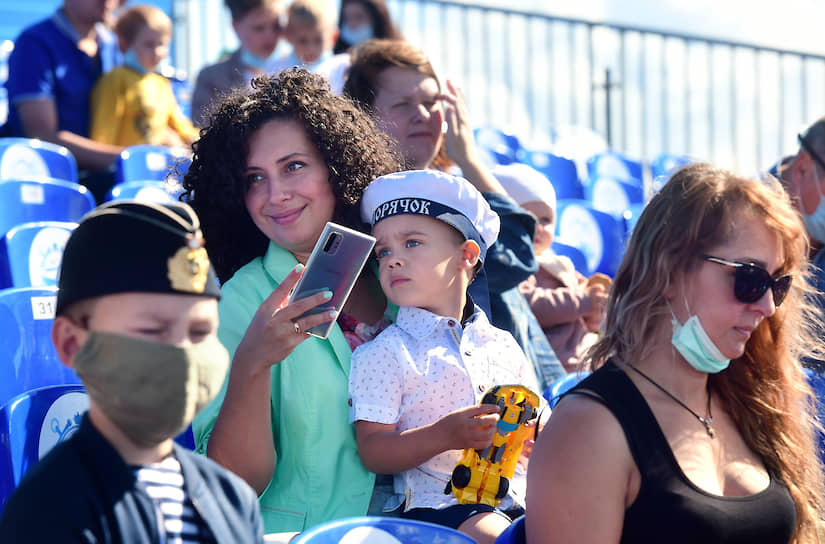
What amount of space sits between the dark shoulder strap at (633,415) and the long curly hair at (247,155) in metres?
0.93

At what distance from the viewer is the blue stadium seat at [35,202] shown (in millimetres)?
4090

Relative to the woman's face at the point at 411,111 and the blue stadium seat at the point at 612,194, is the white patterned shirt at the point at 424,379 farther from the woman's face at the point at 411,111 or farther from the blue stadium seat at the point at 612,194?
the blue stadium seat at the point at 612,194

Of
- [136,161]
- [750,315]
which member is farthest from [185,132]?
[750,315]

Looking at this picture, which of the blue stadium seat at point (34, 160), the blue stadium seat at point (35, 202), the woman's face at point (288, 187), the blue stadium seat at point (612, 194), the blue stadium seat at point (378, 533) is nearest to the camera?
the blue stadium seat at point (378, 533)

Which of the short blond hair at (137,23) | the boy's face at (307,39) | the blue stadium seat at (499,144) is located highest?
the short blond hair at (137,23)

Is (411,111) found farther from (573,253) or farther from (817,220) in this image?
(573,253)

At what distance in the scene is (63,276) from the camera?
4.42 feet

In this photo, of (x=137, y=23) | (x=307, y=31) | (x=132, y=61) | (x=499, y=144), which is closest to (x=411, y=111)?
(x=307, y=31)

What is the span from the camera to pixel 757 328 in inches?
90.9

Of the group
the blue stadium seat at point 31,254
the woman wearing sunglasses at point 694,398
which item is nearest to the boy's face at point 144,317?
the woman wearing sunglasses at point 694,398

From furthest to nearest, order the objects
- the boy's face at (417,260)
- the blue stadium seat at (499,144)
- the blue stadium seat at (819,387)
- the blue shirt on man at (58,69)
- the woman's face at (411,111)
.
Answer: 1. the blue stadium seat at (499,144)
2. the blue shirt on man at (58,69)
3. the woman's face at (411,111)
4. the blue stadium seat at (819,387)
5. the boy's face at (417,260)

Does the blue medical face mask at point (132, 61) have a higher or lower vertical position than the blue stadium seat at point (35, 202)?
higher

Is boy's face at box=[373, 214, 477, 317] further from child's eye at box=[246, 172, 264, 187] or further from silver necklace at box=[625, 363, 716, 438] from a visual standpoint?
silver necklace at box=[625, 363, 716, 438]

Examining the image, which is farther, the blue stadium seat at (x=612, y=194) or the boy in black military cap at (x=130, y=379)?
the blue stadium seat at (x=612, y=194)
